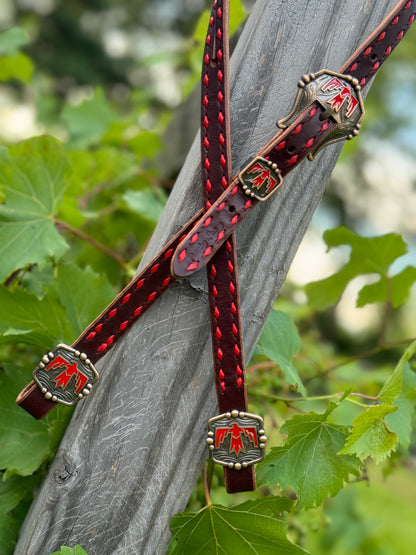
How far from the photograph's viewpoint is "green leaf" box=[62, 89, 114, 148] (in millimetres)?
1782

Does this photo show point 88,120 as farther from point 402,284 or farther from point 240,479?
point 240,479

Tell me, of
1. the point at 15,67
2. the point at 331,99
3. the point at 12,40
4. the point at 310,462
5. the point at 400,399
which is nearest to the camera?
the point at 331,99

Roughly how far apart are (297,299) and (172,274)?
5.40ft

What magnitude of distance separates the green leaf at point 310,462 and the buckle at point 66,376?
9.6 inches

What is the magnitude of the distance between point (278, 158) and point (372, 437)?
0.34 meters

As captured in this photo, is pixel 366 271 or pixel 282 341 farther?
pixel 366 271

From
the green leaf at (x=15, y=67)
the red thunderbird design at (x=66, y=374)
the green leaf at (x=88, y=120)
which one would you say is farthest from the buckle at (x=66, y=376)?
the green leaf at (x=88, y=120)

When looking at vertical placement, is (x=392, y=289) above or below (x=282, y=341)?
above

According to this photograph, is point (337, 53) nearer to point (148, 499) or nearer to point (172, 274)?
point (172, 274)

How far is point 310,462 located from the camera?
68cm

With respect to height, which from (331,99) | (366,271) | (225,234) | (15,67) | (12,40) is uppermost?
(15,67)

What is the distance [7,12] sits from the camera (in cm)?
1242

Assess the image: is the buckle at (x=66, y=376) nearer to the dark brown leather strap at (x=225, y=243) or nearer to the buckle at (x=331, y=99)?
the dark brown leather strap at (x=225, y=243)

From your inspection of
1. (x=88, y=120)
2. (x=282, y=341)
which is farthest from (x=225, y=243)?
(x=88, y=120)
